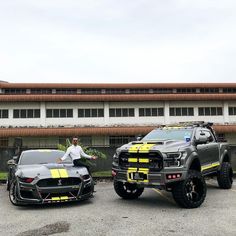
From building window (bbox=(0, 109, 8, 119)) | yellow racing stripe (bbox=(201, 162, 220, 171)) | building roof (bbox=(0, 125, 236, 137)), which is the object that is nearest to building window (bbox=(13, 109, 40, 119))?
building window (bbox=(0, 109, 8, 119))

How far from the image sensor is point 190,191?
23.7 ft

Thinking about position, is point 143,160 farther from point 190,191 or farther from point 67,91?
point 67,91

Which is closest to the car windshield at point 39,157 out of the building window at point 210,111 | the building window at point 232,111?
the building window at point 210,111

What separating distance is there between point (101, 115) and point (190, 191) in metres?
22.4

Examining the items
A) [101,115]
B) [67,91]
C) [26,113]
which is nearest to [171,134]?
[101,115]

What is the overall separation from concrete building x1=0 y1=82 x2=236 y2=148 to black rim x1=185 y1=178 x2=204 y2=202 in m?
19.6

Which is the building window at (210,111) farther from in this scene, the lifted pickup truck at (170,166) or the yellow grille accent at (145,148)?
the yellow grille accent at (145,148)

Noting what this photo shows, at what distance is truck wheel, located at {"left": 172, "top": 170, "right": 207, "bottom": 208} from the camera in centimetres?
694

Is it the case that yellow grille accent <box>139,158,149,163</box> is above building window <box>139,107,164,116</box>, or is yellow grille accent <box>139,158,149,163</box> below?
below

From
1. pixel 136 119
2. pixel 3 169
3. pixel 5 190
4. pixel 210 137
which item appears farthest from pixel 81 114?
pixel 210 137

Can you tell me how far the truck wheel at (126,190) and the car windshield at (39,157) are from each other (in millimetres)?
1899

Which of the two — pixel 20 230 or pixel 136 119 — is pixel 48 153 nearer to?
pixel 20 230

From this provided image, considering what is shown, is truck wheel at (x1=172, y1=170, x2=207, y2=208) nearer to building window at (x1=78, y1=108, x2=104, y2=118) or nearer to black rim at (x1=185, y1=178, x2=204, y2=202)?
black rim at (x1=185, y1=178, x2=204, y2=202)

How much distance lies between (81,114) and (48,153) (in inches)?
798
